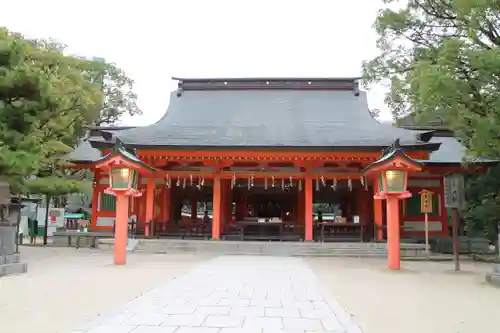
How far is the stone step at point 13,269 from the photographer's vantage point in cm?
864

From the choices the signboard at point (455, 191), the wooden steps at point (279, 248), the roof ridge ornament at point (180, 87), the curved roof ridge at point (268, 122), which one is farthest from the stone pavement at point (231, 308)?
Answer: the roof ridge ornament at point (180, 87)

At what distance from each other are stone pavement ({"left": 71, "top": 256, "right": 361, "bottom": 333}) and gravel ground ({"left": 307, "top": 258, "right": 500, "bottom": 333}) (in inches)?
16.8

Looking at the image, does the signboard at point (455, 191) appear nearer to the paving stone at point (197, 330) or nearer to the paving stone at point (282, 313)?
the paving stone at point (282, 313)

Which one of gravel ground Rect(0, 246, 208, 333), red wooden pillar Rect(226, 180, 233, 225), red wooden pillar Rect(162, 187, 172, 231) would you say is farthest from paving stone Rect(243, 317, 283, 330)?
red wooden pillar Rect(226, 180, 233, 225)

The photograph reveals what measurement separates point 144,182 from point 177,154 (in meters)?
2.68

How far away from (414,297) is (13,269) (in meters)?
8.00

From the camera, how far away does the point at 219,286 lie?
7.55 metres

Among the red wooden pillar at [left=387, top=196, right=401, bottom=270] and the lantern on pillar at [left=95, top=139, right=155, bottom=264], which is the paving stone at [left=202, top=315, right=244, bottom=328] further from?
the red wooden pillar at [left=387, top=196, right=401, bottom=270]

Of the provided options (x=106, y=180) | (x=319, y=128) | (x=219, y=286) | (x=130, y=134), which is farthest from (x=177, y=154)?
(x=219, y=286)

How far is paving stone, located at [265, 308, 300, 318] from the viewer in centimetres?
543

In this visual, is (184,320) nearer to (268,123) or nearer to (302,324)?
(302,324)

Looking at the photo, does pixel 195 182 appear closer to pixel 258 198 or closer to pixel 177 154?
pixel 177 154

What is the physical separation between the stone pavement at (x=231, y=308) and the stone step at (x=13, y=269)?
3667 millimetres

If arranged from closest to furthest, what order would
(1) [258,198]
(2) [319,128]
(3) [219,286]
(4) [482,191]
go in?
(3) [219,286], (4) [482,191], (2) [319,128], (1) [258,198]
